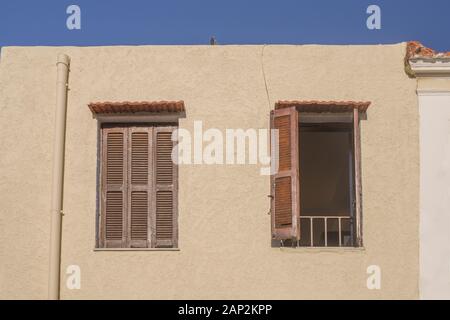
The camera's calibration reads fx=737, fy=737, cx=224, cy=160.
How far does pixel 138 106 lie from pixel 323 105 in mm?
2629

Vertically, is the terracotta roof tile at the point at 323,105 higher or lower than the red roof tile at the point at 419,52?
lower

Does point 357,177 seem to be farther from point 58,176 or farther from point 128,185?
point 58,176

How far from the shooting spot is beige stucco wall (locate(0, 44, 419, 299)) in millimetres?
10305

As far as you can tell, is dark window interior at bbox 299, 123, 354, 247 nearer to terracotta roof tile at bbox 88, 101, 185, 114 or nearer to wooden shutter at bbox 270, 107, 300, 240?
wooden shutter at bbox 270, 107, 300, 240

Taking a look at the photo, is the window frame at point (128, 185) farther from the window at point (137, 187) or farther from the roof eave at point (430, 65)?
the roof eave at point (430, 65)

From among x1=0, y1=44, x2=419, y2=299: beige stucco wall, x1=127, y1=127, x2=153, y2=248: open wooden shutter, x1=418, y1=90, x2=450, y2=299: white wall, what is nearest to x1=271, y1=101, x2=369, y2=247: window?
x1=0, y1=44, x2=419, y2=299: beige stucco wall

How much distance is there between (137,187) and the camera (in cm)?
1070

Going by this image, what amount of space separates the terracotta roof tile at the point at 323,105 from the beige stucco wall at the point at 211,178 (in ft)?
0.77

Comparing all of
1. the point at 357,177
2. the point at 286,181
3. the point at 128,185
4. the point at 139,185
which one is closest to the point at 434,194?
the point at 357,177

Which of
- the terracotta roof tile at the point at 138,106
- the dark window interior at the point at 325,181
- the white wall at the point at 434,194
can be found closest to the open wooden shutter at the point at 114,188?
the terracotta roof tile at the point at 138,106

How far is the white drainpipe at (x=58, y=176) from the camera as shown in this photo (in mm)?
10281

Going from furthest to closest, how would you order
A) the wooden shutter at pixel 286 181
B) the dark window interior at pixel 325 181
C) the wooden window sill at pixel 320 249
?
the dark window interior at pixel 325 181
the wooden window sill at pixel 320 249
the wooden shutter at pixel 286 181

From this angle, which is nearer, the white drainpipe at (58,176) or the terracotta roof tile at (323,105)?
the white drainpipe at (58,176)

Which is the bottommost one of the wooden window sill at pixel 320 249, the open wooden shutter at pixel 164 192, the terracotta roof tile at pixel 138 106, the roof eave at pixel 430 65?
the wooden window sill at pixel 320 249
